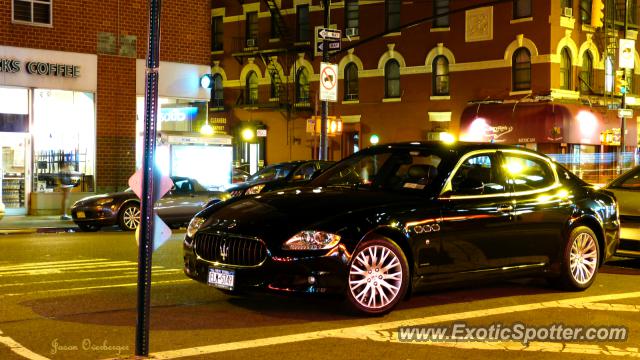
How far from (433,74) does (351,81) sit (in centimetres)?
449

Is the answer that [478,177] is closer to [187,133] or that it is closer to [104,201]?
[104,201]

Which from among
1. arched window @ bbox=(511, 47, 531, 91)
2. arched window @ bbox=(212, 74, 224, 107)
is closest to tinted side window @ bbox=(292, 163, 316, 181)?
arched window @ bbox=(511, 47, 531, 91)

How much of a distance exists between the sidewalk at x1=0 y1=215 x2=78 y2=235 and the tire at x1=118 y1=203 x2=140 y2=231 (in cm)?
168

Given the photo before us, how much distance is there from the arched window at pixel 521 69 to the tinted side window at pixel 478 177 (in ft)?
81.1

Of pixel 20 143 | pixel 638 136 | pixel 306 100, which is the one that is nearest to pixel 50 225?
pixel 20 143

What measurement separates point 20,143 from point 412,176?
16945mm

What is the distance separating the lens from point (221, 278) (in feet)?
25.1

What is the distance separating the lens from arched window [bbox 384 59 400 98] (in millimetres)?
36531

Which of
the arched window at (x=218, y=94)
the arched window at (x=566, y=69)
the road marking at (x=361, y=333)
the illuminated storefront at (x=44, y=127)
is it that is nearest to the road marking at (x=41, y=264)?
the road marking at (x=361, y=333)

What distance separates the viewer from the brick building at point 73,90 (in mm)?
22578

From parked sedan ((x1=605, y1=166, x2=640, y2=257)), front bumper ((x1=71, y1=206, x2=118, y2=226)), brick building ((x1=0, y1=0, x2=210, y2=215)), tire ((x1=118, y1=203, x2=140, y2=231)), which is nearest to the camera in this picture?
parked sedan ((x1=605, y1=166, x2=640, y2=257))

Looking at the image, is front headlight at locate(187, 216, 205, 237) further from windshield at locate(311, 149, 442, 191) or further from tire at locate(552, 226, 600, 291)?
tire at locate(552, 226, 600, 291)

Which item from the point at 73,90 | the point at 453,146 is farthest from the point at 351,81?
the point at 453,146

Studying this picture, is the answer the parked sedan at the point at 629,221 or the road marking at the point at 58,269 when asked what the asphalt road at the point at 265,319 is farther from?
the parked sedan at the point at 629,221
